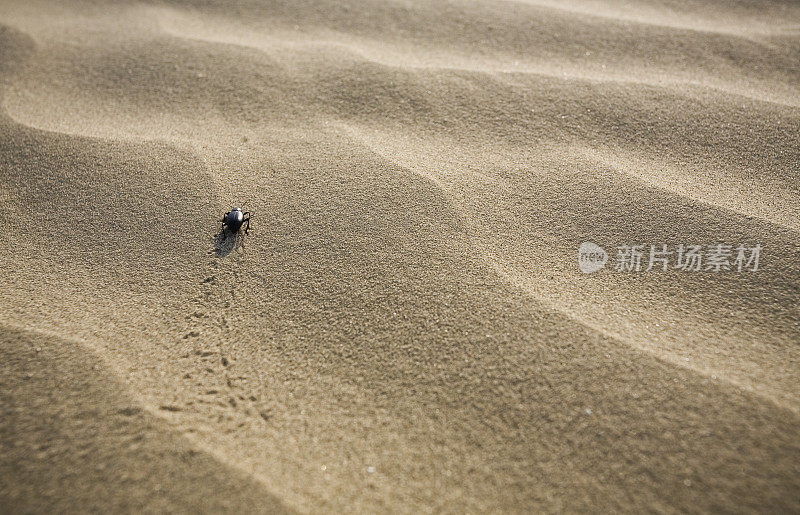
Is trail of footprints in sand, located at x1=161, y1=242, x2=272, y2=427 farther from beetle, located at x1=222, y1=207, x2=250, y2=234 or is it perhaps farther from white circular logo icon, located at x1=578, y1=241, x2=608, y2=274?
white circular logo icon, located at x1=578, y1=241, x2=608, y2=274

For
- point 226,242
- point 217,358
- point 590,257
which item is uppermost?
point 590,257

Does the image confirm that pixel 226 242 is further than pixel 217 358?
Yes

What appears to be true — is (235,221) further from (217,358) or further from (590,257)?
(590,257)

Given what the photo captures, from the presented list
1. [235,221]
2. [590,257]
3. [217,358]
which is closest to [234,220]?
[235,221]

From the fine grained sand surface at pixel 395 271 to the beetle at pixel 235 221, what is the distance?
1.5 inches

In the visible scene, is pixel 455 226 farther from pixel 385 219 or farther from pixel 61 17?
pixel 61 17

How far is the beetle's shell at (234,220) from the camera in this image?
141cm

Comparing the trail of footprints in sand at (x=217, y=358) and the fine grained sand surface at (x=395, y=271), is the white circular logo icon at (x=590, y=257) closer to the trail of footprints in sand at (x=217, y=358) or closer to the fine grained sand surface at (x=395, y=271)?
the fine grained sand surface at (x=395, y=271)

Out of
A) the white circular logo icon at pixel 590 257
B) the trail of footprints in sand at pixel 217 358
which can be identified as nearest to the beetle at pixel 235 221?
the trail of footprints in sand at pixel 217 358

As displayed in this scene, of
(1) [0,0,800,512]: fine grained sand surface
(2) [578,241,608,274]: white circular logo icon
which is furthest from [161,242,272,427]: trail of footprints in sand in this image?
(2) [578,241,608,274]: white circular logo icon

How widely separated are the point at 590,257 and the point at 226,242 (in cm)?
116

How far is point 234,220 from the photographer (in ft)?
4.64

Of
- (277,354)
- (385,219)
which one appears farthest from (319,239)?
(277,354)

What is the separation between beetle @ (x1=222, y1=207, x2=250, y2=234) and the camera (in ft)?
4.64
